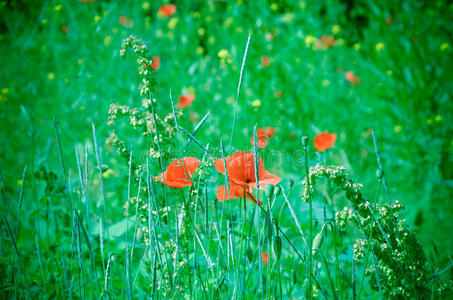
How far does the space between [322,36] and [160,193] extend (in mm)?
2184

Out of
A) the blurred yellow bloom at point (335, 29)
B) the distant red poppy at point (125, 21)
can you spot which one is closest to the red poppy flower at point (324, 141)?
the blurred yellow bloom at point (335, 29)

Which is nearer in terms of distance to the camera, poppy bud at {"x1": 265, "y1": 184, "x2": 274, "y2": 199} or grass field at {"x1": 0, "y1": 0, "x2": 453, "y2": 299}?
poppy bud at {"x1": 265, "y1": 184, "x2": 274, "y2": 199}

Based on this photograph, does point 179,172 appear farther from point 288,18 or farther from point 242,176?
point 288,18

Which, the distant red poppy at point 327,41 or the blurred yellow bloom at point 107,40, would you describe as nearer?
the blurred yellow bloom at point 107,40

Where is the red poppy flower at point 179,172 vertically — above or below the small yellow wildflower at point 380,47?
below

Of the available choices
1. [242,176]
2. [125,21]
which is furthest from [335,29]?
[242,176]

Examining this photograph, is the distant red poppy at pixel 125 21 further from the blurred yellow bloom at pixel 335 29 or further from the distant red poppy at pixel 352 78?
the distant red poppy at pixel 352 78

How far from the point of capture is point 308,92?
2.52 meters

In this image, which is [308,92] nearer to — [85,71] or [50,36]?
[85,71]

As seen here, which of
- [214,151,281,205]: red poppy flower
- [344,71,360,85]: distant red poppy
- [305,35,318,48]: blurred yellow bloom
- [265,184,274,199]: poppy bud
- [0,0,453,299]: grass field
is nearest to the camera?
[265,184,274,199]: poppy bud

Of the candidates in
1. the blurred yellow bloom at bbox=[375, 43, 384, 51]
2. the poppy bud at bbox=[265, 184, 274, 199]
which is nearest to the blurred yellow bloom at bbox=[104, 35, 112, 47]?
the blurred yellow bloom at bbox=[375, 43, 384, 51]

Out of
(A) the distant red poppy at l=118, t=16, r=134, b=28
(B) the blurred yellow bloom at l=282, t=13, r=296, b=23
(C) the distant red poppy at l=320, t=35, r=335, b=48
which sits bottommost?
(C) the distant red poppy at l=320, t=35, r=335, b=48

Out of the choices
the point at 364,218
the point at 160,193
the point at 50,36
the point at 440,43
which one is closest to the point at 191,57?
the point at 50,36

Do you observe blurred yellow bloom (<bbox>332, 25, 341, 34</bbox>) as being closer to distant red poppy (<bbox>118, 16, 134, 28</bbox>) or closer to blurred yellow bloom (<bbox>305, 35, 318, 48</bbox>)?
blurred yellow bloom (<bbox>305, 35, 318, 48</bbox>)
